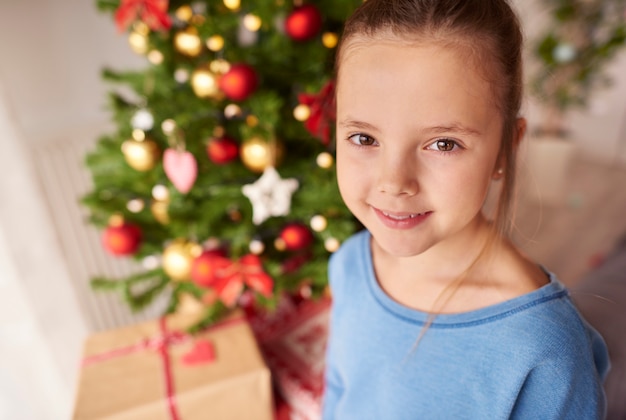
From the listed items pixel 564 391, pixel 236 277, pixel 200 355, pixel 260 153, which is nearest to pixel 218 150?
A: pixel 260 153

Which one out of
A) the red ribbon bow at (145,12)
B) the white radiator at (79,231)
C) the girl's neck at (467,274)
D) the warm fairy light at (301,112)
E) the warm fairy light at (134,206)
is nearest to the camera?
the girl's neck at (467,274)

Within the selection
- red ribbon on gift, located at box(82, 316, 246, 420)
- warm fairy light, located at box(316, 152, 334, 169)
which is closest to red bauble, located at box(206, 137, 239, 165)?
warm fairy light, located at box(316, 152, 334, 169)

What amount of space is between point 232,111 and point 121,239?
17.3 inches

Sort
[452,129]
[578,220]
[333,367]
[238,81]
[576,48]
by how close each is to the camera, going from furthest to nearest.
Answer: [578,220] → [576,48] → [238,81] → [333,367] → [452,129]

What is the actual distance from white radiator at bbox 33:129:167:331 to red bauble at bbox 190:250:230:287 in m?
0.53

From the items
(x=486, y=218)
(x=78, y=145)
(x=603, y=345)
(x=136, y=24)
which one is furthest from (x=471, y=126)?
(x=78, y=145)

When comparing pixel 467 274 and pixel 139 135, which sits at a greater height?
pixel 139 135

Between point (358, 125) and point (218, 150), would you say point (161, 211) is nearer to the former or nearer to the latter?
point (218, 150)

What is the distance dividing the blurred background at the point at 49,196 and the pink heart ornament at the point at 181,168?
54 centimetres

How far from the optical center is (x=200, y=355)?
117 centimetres

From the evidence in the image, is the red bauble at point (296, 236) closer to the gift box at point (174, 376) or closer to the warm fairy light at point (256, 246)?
the warm fairy light at point (256, 246)

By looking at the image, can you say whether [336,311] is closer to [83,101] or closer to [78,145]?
[78,145]

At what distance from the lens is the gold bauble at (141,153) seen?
3.53ft

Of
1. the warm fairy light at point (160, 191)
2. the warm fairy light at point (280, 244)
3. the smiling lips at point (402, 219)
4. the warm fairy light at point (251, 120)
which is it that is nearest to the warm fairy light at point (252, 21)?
the warm fairy light at point (251, 120)
